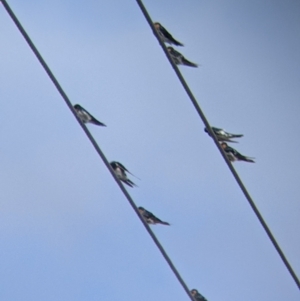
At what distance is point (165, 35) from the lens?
8.96 meters

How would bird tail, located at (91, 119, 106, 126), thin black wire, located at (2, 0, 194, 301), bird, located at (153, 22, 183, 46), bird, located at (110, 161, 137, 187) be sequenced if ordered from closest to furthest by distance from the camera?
thin black wire, located at (2, 0, 194, 301) → bird, located at (153, 22, 183, 46) → bird, located at (110, 161, 137, 187) → bird tail, located at (91, 119, 106, 126)

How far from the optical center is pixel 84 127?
826 centimetres

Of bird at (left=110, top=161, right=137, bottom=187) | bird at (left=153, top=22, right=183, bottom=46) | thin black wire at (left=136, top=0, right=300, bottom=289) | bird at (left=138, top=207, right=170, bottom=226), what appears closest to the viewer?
thin black wire at (left=136, top=0, right=300, bottom=289)

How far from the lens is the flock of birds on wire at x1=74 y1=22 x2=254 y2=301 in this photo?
869cm

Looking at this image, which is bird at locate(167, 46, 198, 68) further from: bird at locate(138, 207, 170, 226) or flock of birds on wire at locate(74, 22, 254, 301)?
bird at locate(138, 207, 170, 226)

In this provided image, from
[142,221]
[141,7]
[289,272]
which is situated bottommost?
[289,272]

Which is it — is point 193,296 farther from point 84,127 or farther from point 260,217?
point 84,127

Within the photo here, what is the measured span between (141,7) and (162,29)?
0.84 m

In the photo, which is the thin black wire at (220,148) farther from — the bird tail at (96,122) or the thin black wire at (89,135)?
the bird tail at (96,122)

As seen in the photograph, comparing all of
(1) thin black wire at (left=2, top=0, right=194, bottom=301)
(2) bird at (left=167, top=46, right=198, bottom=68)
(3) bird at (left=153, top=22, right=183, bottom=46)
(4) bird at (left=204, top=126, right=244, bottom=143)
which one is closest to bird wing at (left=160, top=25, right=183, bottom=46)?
(3) bird at (left=153, top=22, right=183, bottom=46)

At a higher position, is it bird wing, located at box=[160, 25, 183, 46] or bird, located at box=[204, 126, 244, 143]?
bird wing, located at box=[160, 25, 183, 46]

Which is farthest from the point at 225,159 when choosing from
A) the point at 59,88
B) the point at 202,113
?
the point at 59,88

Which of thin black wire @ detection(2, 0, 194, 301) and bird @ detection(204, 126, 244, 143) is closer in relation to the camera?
thin black wire @ detection(2, 0, 194, 301)

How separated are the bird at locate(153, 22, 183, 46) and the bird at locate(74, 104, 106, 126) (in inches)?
37.6
